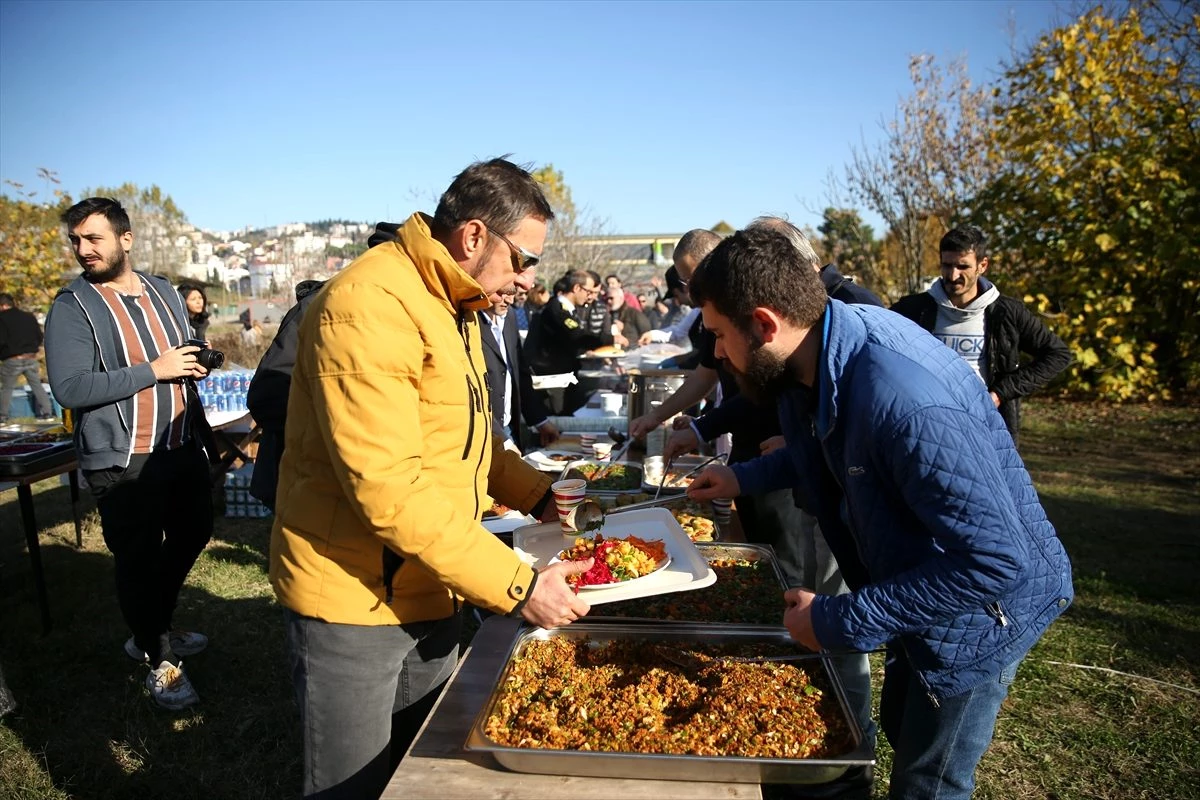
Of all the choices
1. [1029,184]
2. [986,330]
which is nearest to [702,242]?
[986,330]

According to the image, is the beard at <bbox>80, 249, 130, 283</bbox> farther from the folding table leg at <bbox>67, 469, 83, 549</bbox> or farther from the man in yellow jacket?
the folding table leg at <bbox>67, 469, 83, 549</bbox>


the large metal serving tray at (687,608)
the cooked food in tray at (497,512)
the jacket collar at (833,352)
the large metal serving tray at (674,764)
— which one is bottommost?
the cooked food in tray at (497,512)

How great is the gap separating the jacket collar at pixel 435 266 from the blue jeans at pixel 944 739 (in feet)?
4.37

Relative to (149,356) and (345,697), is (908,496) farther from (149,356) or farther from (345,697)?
(149,356)

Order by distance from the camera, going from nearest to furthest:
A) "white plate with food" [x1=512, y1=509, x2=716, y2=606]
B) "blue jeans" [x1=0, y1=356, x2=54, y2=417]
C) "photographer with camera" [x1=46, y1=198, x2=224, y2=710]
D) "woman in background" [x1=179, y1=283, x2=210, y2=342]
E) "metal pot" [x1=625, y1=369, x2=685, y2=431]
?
"white plate with food" [x1=512, y1=509, x2=716, y2=606] → "photographer with camera" [x1=46, y1=198, x2=224, y2=710] → "metal pot" [x1=625, y1=369, x2=685, y2=431] → "woman in background" [x1=179, y1=283, x2=210, y2=342] → "blue jeans" [x1=0, y1=356, x2=54, y2=417]

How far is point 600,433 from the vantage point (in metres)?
5.07

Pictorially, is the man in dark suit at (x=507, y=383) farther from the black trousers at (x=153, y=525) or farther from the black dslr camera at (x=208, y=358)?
the black trousers at (x=153, y=525)

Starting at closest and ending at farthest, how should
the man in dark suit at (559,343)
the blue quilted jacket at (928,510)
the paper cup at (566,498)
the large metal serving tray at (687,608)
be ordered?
1. the blue quilted jacket at (928,510)
2. the large metal serving tray at (687,608)
3. the paper cup at (566,498)
4. the man in dark suit at (559,343)

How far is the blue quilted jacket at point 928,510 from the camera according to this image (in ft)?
4.44

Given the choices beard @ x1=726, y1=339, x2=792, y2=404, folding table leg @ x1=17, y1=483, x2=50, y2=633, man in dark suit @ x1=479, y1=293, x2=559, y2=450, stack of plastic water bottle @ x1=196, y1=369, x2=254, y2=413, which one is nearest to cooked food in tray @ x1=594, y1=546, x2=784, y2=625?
beard @ x1=726, y1=339, x2=792, y2=404

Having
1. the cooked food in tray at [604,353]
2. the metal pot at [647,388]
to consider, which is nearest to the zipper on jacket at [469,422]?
the metal pot at [647,388]

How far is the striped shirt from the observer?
3295mm

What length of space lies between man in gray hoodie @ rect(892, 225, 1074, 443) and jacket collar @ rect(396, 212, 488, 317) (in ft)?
12.0

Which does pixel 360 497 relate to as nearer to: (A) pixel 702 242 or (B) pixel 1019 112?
(A) pixel 702 242
